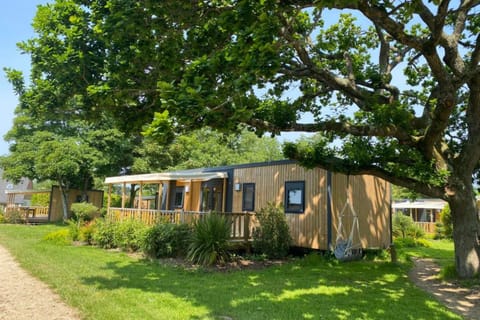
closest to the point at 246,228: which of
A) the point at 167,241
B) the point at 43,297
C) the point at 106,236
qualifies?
the point at 167,241

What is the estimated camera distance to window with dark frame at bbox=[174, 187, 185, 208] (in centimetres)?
A: 1708

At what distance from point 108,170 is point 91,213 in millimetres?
5991

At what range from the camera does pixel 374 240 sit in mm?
12727

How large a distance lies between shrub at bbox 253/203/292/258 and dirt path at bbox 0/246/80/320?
628 cm

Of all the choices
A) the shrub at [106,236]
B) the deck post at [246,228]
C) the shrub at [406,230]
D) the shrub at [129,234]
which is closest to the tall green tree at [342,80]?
the deck post at [246,228]

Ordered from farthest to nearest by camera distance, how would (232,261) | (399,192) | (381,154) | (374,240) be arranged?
1. (399,192)
2. (374,240)
3. (232,261)
4. (381,154)

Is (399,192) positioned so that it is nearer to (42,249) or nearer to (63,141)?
(63,141)

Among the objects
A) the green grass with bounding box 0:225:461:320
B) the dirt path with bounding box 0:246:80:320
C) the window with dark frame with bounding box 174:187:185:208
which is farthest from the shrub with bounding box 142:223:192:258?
the window with dark frame with bounding box 174:187:185:208

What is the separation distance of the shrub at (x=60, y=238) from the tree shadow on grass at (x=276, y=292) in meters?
5.08

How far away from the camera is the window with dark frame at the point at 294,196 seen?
39.2 ft

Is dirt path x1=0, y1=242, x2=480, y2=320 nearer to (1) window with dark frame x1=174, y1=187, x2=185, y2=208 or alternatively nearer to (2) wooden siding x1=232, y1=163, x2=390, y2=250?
(2) wooden siding x1=232, y1=163, x2=390, y2=250

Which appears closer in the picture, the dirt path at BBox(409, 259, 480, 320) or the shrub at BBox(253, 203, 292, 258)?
the dirt path at BBox(409, 259, 480, 320)

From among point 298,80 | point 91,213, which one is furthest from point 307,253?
point 91,213

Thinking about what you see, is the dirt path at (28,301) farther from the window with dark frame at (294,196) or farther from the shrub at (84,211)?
the shrub at (84,211)
